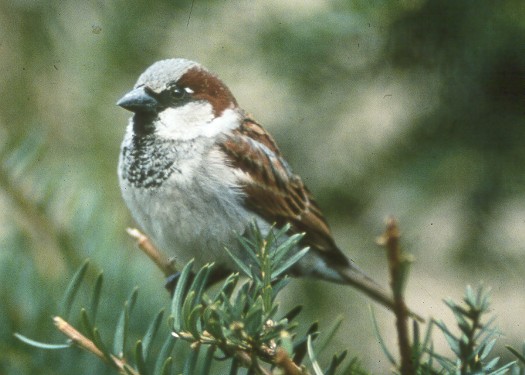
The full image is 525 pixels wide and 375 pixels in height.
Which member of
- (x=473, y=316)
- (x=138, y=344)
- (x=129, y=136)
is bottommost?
(x=138, y=344)

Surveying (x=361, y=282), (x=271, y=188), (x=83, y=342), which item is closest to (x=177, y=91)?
(x=271, y=188)

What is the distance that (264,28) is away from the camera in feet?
3.59

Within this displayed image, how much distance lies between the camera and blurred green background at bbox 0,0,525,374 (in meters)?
0.96

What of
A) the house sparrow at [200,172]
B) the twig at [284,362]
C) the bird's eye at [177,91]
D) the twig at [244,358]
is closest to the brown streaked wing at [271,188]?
the house sparrow at [200,172]

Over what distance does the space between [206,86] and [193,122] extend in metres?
0.09

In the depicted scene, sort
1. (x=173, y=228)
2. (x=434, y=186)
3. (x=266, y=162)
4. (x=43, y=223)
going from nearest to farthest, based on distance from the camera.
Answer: (x=43, y=223) → (x=434, y=186) → (x=173, y=228) → (x=266, y=162)

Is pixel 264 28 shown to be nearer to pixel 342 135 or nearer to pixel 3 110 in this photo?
pixel 342 135

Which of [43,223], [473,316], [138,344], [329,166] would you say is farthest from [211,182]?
[473,316]

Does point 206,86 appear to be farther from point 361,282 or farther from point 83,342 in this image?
point 83,342

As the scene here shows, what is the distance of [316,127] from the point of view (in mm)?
1109

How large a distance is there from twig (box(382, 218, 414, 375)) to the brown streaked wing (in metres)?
0.92

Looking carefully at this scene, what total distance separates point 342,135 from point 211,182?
0.31 meters

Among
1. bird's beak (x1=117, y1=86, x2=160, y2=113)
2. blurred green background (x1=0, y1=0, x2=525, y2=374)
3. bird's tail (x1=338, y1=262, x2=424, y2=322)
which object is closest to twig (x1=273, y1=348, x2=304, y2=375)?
A: blurred green background (x1=0, y1=0, x2=525, y2=374)

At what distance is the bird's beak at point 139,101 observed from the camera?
112cm
